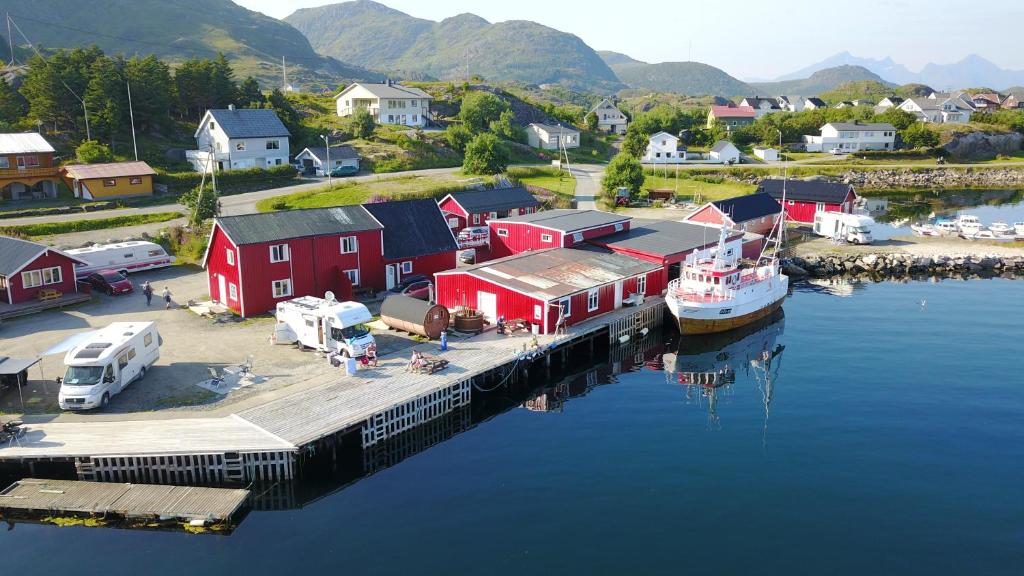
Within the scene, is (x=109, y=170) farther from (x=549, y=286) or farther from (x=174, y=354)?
(x=549, y=286)

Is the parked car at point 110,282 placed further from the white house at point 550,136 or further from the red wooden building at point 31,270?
the white house at point 550,136

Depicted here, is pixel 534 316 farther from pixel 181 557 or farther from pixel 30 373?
pixel 30 373

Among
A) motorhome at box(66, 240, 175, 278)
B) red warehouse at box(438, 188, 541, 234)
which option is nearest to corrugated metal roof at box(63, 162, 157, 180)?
motorhome at box(66, 240, 175, 278)

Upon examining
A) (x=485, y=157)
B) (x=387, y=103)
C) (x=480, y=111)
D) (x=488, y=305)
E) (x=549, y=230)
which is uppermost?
(x=387, y=103)

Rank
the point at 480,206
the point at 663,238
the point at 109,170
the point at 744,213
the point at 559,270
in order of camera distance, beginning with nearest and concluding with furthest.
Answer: the point at 559,270
the point at 663,238
the point at 480,206
the point at 744,213
the point at 109,170

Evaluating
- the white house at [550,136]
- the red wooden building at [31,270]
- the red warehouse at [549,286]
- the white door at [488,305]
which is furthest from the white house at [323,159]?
the white door at [488,305]

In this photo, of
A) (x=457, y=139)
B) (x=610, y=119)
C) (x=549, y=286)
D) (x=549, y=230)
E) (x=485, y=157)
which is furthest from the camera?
(x=610, y=119)

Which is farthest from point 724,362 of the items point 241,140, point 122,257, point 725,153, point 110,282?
point 725,153
